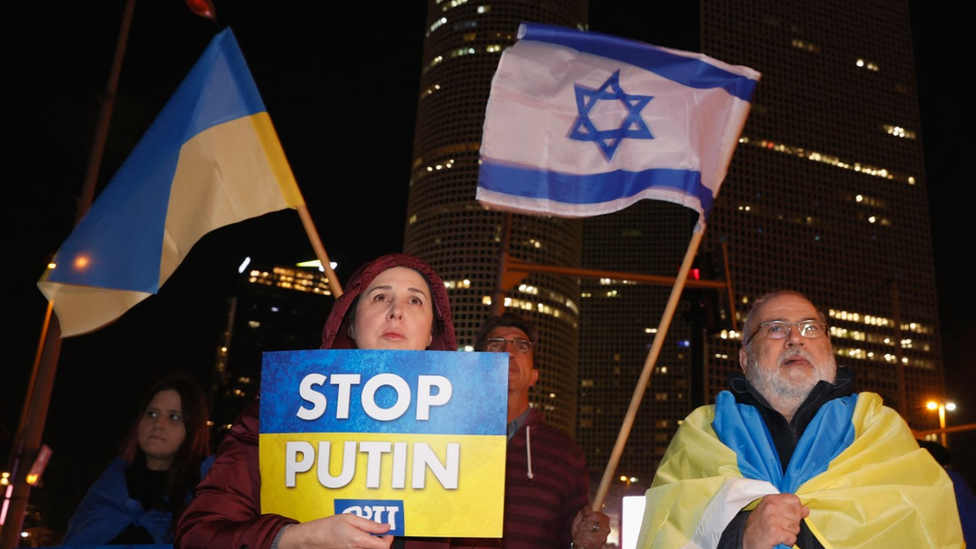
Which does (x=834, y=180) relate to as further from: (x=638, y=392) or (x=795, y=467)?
(x=795, y=467)

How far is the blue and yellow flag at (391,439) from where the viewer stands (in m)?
2.66

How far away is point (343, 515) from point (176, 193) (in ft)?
9.76

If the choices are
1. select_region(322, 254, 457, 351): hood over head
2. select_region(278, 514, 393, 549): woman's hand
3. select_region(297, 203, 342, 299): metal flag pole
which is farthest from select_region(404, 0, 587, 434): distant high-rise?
select_region(278, 514, 393, 549): woman's hand

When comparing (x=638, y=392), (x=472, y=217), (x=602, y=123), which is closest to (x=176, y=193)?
(x=638, y=392)

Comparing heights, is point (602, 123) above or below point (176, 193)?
above

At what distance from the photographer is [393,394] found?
2.76m

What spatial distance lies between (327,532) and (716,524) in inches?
70.2

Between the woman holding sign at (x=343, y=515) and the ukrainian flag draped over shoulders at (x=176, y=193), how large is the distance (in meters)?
1.64

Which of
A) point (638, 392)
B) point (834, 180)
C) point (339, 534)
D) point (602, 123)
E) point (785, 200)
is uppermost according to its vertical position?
point (834, 180)

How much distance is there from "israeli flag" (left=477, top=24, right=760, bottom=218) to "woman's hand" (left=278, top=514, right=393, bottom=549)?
3.90m

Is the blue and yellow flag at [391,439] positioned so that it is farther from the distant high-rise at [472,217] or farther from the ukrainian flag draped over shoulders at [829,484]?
the distant high-rise at [472,217]

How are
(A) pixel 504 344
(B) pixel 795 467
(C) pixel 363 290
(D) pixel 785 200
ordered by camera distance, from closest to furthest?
(C) pixel 363 290, (B) pixel 795 467, (A) pixel 504 344, (D) pixel 785 200

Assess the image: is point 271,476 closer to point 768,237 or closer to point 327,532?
point 327,532

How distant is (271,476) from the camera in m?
2.77
